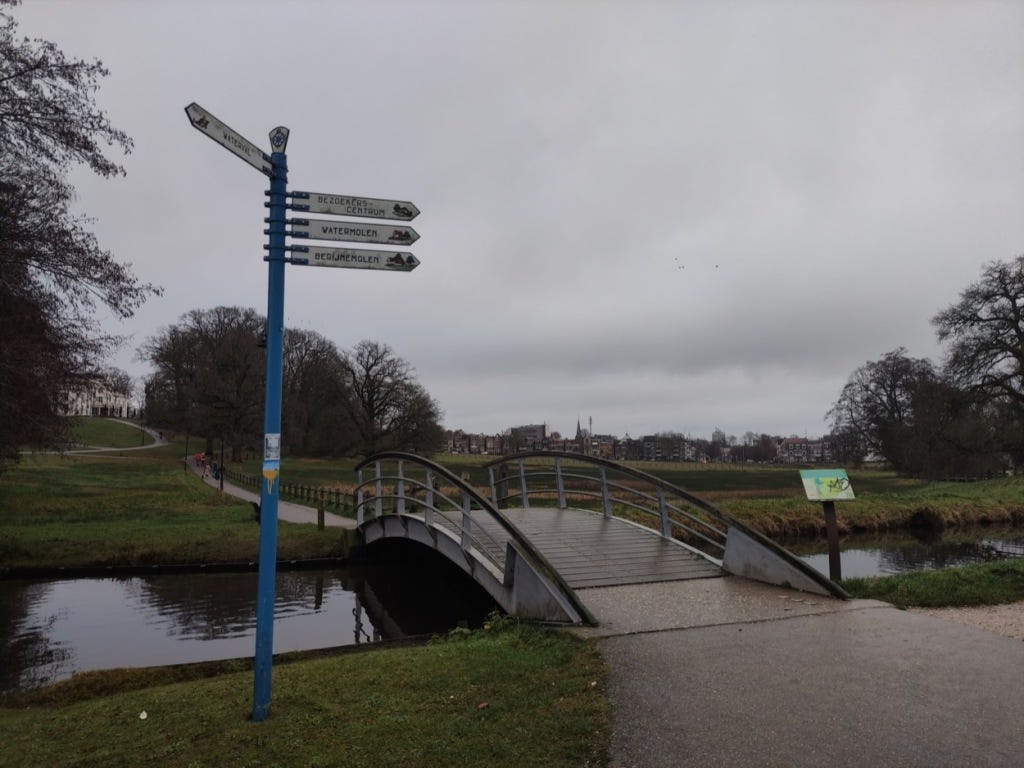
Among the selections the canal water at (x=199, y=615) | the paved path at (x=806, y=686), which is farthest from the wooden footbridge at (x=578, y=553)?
the canal water at (x=199, y=615)

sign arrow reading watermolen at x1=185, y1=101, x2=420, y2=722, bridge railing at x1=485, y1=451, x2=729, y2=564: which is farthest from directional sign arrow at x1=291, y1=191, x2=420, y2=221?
bridge railing at x1=485, y1=451, x2=729, y2=564

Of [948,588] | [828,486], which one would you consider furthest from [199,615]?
[948,588]

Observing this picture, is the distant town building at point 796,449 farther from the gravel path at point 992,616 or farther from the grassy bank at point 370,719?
the grassy bank at point 370,719

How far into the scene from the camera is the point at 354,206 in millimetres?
4973

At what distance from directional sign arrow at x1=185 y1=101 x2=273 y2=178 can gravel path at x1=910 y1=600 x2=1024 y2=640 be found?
729cm

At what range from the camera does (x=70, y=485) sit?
90.3ft

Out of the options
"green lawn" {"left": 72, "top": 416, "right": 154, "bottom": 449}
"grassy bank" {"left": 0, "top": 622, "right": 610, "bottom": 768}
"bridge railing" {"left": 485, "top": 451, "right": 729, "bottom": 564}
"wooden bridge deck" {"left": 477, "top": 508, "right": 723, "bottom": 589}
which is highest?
"green lawn" {"left": 72, "top": 416, "right": 154, "bottom": 449}

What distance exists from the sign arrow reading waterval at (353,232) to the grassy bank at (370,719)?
3.30 m

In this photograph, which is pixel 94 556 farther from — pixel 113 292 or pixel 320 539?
pixel 113 292

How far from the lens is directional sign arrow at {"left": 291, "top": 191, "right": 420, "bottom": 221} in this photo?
4879 mm

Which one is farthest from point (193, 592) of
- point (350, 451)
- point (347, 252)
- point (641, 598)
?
point (350, 451)

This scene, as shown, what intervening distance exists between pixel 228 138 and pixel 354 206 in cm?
94

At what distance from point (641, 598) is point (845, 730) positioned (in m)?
3.68

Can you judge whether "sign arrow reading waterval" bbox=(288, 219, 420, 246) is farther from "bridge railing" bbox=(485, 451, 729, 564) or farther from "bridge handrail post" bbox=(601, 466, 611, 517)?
"bridge handrail post" bbox=(601, 466, 611, 517)
